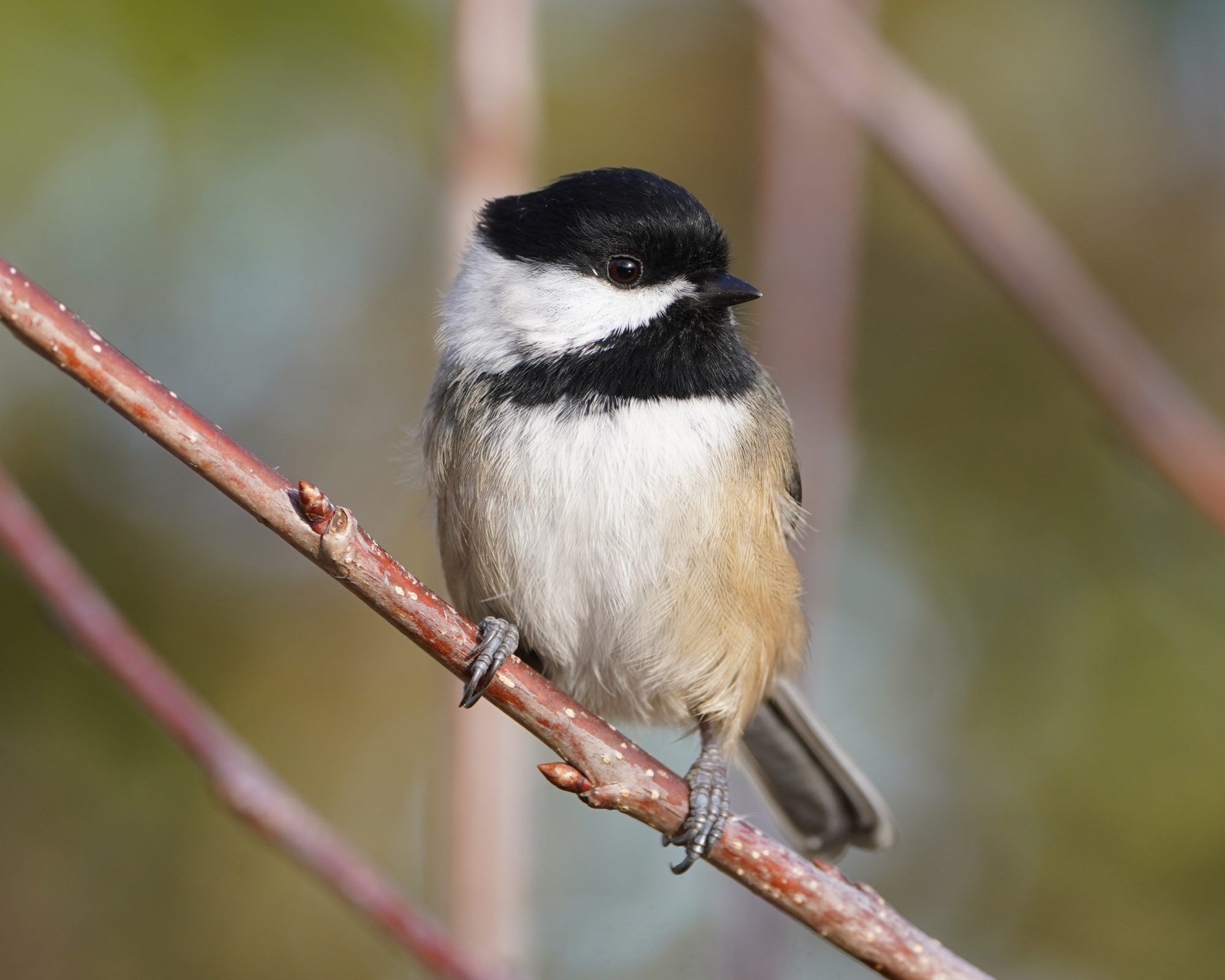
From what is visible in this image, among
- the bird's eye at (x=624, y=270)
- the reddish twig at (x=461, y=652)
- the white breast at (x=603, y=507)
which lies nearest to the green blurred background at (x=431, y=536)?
the reddish twig at (x=461, y=652)

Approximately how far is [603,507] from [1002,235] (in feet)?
2.86

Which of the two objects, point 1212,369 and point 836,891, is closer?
point 836,891

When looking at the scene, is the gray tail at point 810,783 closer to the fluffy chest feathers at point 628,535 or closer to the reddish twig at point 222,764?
the fluffy chest feathers at point 628,535

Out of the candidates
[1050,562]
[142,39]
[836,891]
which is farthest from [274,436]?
[836,891]

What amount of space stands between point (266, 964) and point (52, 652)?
119 cm

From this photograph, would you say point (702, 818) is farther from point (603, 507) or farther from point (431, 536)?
point (431, 536)

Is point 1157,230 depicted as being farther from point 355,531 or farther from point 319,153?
point 355,531

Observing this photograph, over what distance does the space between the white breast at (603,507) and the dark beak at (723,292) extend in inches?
7.6

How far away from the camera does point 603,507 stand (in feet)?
7.58

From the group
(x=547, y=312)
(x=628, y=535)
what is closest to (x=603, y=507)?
(x=628, y=535)

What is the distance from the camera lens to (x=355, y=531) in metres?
1.70

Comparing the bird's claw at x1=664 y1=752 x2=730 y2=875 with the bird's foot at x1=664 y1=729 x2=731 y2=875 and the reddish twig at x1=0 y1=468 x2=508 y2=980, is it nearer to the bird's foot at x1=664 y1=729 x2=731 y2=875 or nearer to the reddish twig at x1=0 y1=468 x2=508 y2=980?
the bird's foot at x1=664 y1=729 x2=731 y2=875

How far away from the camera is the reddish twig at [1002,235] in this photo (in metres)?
2.15

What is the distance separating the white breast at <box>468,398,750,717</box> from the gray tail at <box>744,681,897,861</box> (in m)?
0.75
